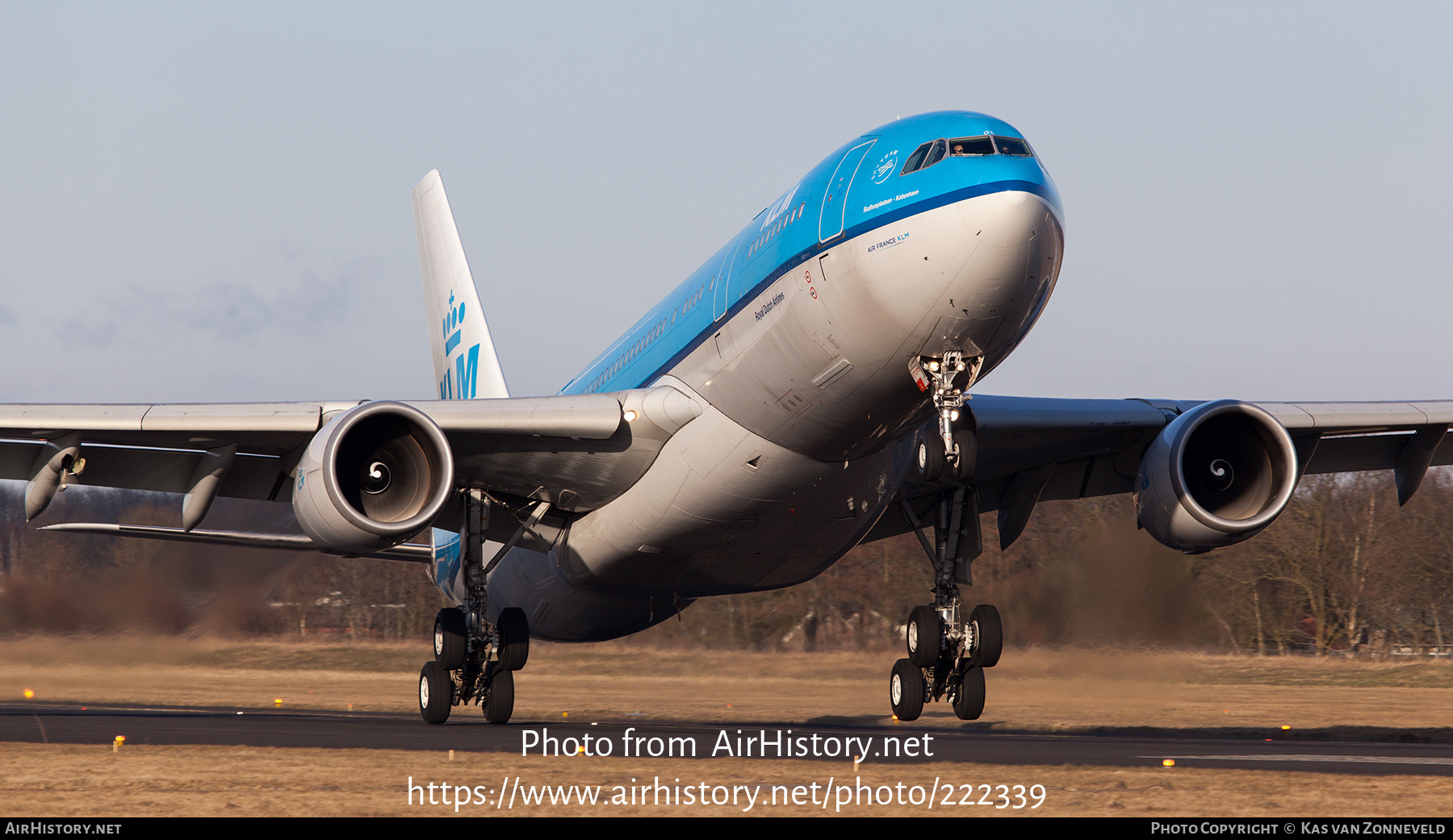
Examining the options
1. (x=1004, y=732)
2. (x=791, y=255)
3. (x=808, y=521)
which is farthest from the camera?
(x=1004, y=732)

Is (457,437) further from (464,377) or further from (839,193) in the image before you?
(464,377)

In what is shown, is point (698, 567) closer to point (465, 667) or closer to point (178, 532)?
point (465, 667)

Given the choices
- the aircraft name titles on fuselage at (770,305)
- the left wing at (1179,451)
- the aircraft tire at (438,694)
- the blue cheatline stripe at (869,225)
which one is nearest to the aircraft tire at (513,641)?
the aircraft tire at (438,694)

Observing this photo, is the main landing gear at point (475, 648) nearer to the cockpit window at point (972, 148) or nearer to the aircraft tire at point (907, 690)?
the aircraft tire at point (907, 690)

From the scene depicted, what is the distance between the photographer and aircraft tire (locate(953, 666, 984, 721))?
17.0 meters

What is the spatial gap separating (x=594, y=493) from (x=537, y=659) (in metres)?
14.6

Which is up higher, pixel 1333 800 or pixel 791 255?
pixel 791 255

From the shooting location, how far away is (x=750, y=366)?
46.5ft

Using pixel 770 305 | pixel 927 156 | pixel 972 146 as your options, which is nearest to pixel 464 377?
pixel 770 305

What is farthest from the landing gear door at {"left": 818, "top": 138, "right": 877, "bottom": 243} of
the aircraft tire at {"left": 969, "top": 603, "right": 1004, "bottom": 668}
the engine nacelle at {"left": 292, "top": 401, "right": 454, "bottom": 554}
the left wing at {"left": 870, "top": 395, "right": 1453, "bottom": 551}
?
the aircraft tire at {"left": 969, "top": 603, "right": 1004, "bottom": 668}

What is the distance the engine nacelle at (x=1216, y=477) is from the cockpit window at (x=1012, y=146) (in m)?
5.27

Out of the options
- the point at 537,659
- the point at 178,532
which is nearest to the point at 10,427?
the point at 178,532

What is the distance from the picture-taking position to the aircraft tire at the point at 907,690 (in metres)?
17.3

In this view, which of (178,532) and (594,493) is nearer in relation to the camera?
(594,493)
